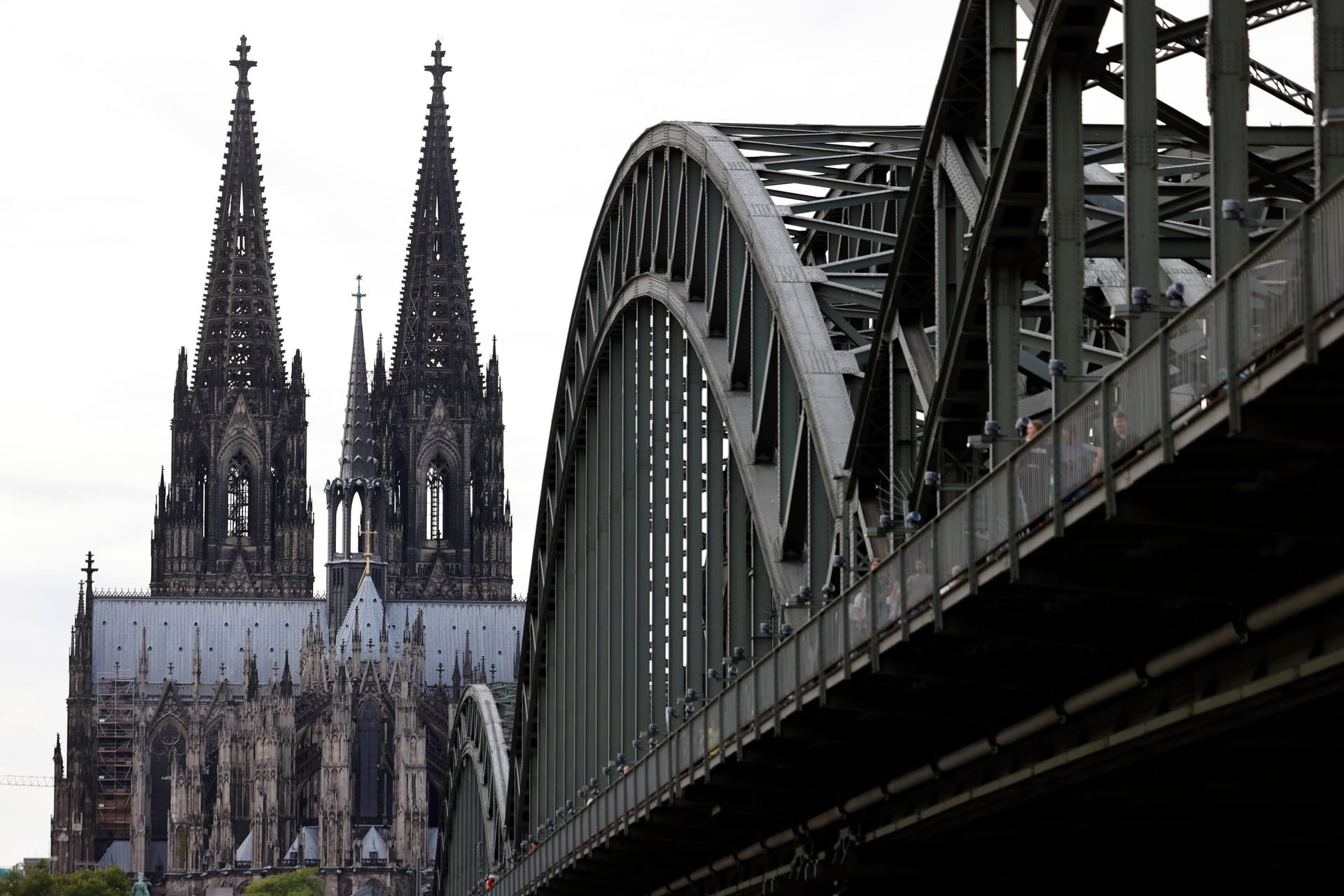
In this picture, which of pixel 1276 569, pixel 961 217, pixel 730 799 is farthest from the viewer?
pixel 730 799

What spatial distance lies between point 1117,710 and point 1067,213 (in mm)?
4376

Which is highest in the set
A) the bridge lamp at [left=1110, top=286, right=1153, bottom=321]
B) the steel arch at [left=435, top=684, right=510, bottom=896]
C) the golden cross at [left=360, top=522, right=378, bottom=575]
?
the golden cross at [left=360, top=522, right=378, bottom=575]

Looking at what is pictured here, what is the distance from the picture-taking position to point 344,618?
18550 cm

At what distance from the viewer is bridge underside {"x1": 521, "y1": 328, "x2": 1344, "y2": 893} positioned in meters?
16.2

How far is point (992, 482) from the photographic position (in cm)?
1986

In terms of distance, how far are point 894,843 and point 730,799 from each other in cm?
339

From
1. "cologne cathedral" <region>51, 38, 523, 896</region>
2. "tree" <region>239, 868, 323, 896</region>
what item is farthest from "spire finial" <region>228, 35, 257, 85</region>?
"tree" <region>239, 868, 323, 896</region>

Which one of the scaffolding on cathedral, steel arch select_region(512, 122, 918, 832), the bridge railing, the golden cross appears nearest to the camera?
the bridge railing

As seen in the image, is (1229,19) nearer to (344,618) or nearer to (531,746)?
(531,746)

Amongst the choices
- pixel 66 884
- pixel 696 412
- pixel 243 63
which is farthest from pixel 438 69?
pixel 696 412

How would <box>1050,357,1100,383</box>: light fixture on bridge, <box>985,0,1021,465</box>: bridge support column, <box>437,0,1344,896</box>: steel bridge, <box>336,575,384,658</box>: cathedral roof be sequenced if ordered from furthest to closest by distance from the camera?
<box>336,575,384,658</box>: cathedral roof < <box>985,0,1021,465</box>: bridge support column < <box>1050,357,1100,383</box>: light fixture on bridge < <box>437,0,1344,896</box>: steel bridge

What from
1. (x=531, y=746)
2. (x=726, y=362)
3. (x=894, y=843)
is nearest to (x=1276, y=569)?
(x=894, y=843)

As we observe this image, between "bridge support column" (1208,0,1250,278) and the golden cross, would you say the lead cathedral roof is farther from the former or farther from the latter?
"bridge support column" (1208,0,1250,278)

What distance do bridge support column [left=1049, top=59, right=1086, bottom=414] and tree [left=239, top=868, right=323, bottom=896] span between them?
13660 centimetres
